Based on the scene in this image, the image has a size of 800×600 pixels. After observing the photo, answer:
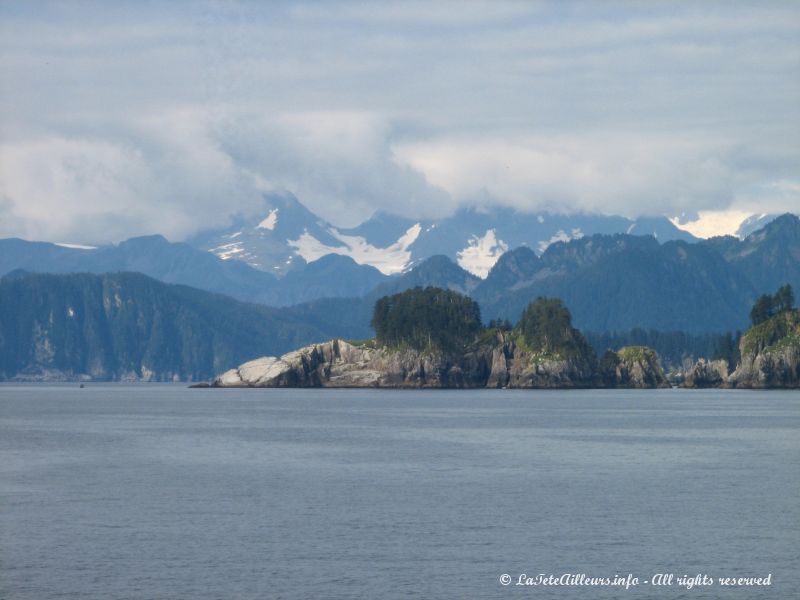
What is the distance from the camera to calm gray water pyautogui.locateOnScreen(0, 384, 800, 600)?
58.0 meters

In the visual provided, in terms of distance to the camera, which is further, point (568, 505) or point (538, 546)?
point (568, 505)

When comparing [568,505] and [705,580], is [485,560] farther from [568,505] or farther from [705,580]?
[568,505]

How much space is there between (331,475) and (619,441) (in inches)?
1755

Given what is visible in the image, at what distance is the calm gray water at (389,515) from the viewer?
57969mm

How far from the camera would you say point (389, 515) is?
7606 centimetres

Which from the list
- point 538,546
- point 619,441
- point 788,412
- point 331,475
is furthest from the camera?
point 788,412

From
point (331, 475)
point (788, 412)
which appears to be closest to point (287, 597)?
point (331, 475)

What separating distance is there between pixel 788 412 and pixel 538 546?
132367 millimetres

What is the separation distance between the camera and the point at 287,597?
179 feet

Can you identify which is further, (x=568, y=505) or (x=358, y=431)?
(x=358, y=431)

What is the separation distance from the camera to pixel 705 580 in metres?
57.2

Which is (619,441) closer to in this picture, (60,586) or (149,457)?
(149,457)

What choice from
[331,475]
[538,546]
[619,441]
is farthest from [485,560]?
[619,441]

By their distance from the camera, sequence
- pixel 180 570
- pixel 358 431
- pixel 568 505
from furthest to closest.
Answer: pixel 358 431 → pixel 568 505 → pixel 180 570
